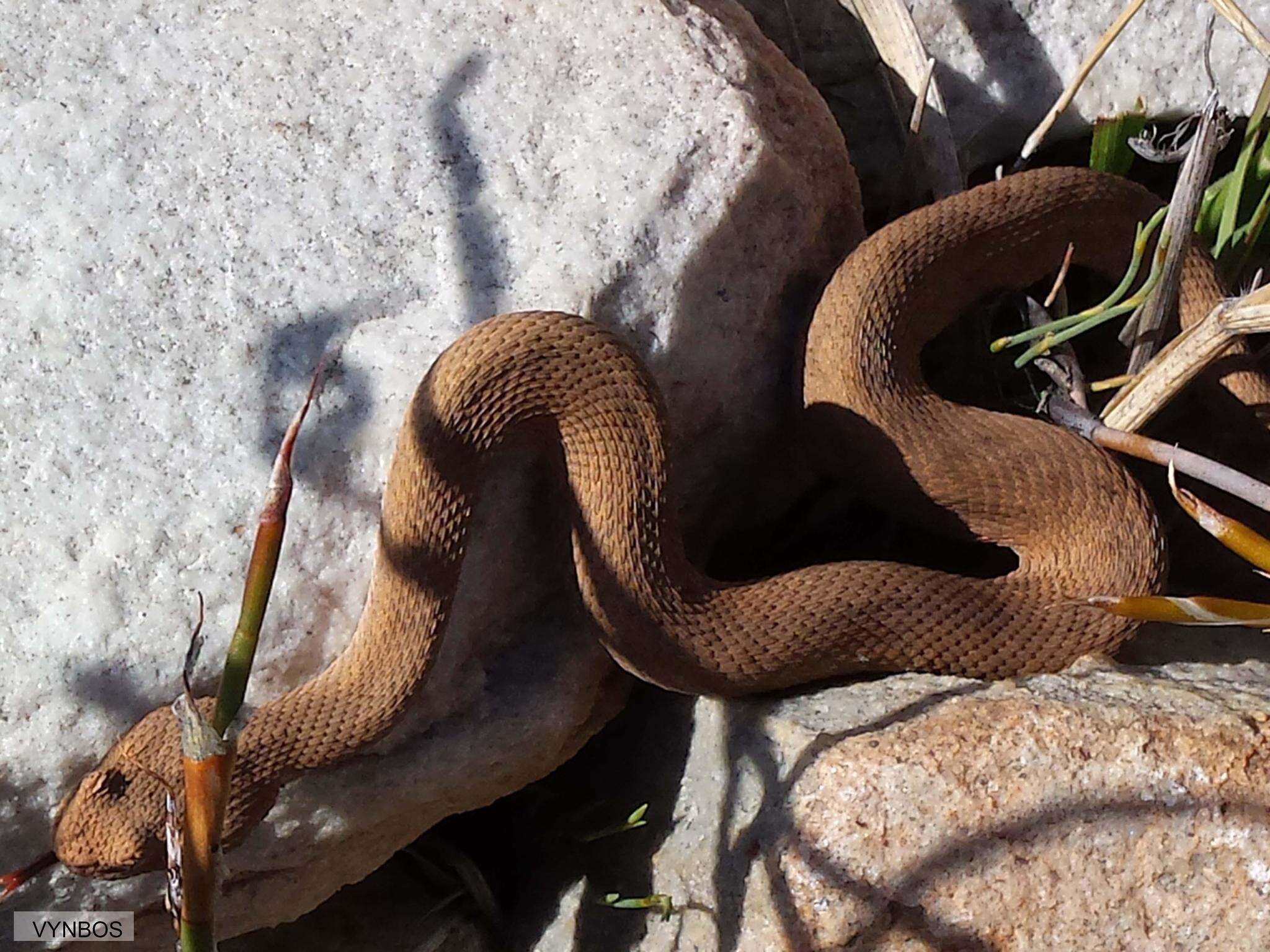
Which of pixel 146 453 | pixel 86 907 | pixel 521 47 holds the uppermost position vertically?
pixel 521 47

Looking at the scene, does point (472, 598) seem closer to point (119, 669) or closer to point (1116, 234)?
point (119, 669)

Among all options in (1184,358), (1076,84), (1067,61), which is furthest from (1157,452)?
(1067,61)

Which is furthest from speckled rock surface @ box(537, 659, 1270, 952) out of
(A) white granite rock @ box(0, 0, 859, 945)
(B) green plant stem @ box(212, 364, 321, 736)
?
(B) green plant stem @ box(212, 364, 321, 736)

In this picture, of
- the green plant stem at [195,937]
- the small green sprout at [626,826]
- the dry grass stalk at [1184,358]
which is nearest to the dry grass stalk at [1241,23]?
the dry grass stalk at [1184,358]

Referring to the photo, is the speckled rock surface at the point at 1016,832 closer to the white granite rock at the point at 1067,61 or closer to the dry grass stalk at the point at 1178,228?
the dry grass stalk at the point at 1178,228

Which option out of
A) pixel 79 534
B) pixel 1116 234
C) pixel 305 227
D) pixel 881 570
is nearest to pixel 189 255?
pixel 305 227

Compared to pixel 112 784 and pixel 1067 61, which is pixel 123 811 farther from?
pixel 1067 61

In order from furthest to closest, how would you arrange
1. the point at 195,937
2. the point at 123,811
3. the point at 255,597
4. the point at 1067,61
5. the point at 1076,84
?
the point at 1067,61 → the point at 1076,84 → the point at 123,811 → the point at 195,937 → the point at 255,597
